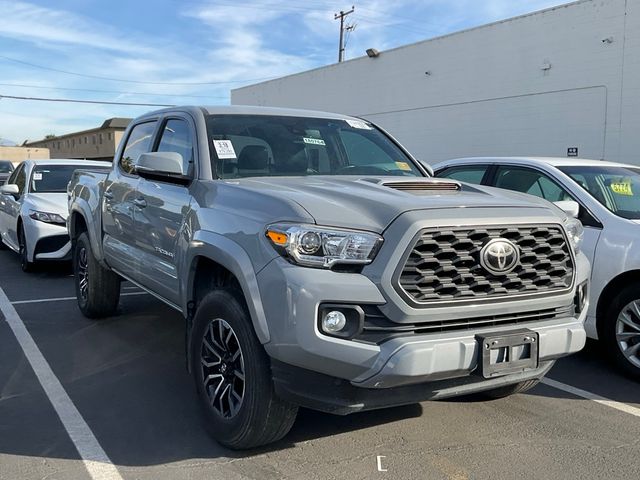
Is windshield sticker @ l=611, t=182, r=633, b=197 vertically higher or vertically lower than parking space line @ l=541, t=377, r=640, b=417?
higher

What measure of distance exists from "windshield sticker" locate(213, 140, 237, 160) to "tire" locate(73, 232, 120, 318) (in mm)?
2373

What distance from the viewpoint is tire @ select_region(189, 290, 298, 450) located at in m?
3.09

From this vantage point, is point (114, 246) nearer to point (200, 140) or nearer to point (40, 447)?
point (200, 140)

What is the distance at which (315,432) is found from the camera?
3691 mm

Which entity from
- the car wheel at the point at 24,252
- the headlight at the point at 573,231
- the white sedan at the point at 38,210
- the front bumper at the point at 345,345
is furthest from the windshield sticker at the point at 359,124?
the car wheel at the point at 24,252

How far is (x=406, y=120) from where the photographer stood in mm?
23844

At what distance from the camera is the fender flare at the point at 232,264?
117 inches

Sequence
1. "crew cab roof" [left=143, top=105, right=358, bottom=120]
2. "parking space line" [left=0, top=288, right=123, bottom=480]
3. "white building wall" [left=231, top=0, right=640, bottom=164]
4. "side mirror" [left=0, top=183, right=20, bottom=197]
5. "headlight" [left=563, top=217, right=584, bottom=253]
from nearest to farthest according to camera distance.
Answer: "parking space line" [left=0, top=288, right=123, bottom=480] < "headlight" [left=563, top=217, right=584, bottom=253] < "crew cab roof" [left=143, top=105, right=358, bottom=120] < "side mirror" [left=0, top=183, right=20, bottom=197] < "white building wall" [left=231, top=0, right=640, bottom=164]

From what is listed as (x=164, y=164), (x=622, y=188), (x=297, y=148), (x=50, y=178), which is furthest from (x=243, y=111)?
(x=50, y=178)

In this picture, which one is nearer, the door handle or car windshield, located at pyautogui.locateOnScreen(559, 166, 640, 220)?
the door handle

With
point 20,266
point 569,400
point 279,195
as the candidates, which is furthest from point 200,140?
point 20,266

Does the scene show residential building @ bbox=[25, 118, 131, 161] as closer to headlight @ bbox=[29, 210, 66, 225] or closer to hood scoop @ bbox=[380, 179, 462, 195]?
headlight @ bbox=[29, 210, 66, 225]

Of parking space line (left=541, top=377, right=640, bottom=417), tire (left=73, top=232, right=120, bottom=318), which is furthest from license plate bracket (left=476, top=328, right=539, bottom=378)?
tire (left=73, top=232, right=120, bottom=318)

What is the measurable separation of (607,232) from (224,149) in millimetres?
3003
